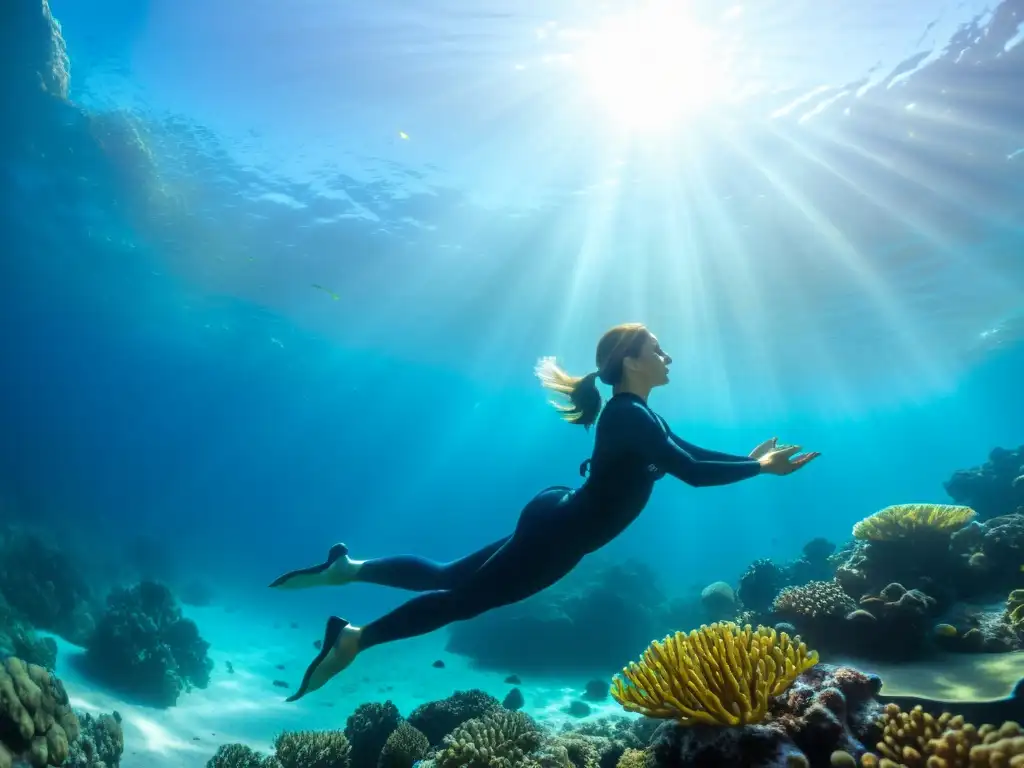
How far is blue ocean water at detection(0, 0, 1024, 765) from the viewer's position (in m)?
14.8

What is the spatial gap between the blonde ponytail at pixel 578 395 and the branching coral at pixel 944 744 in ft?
9.44

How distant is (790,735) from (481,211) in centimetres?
2297

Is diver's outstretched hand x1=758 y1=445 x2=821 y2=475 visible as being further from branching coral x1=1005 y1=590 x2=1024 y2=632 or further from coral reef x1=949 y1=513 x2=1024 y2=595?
coral reef x1=949 y1=513 x2=1024 y2=595

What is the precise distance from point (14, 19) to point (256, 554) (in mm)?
55293

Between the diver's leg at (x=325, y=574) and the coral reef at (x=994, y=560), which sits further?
the coral reef at (x=994, y=560)

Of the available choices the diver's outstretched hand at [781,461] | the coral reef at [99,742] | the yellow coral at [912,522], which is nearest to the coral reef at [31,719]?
the coral reef at [99,742]

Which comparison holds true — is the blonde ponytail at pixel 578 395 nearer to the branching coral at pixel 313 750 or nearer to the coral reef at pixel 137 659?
the branching coral at pixel 313 750

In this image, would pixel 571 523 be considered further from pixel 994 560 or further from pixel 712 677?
pixel 994 560

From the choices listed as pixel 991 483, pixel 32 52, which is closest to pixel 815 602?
pixel 991 483

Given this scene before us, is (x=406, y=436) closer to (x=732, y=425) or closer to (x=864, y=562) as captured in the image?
(x=732, y=425)

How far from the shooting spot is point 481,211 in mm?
23438

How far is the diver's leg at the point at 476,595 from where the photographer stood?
3.93 m

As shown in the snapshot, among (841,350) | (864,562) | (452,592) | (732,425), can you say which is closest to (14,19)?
(452,592)

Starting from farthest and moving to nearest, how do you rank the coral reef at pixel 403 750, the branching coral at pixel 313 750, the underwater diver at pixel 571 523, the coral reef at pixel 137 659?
1. the coral reef at pixel 137 659
2. the branching coral at pixel 313 750
3. the coral reef at pixel 403 750
4. the underwater diver at pixel 571 523
